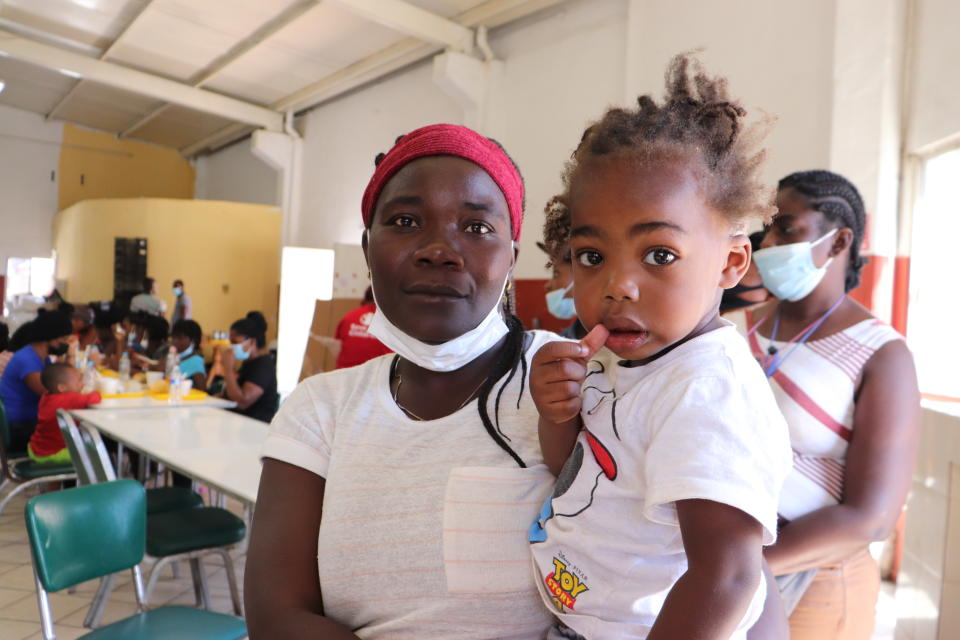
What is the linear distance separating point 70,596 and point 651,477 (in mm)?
3970

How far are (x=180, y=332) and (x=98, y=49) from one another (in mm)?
5770

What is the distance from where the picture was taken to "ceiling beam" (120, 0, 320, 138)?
759cm

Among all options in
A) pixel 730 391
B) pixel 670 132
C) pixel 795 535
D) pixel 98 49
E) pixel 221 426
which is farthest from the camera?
pixel 98 49

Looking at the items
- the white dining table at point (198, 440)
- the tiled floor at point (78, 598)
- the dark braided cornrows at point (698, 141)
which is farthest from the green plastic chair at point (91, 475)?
the dark braided cornrows at point (698, 141)

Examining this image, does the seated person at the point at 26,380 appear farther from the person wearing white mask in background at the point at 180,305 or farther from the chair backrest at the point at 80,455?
the person wearing white mask in background at the point at 180,305

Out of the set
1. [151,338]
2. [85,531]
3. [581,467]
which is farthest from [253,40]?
[581,467]

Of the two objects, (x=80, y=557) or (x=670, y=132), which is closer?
(x=670, y=132)

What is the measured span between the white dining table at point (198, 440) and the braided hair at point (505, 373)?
1.58 meters

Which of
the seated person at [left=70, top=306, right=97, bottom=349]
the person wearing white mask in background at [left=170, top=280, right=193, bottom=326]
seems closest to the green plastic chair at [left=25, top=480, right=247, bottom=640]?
the seated person at [left=70, top=306, right=97, bottom=349]

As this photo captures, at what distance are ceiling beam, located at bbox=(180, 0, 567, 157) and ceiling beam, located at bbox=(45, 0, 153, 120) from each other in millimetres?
2262

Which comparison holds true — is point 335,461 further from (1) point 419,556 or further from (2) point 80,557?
(2) point 80,557

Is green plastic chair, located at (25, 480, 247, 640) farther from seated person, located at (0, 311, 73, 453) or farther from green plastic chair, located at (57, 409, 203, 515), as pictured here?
seated person, located at (0, 311, 73, 453)

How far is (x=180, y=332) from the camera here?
247 inches

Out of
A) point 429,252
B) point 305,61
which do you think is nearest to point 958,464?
point 429,252
